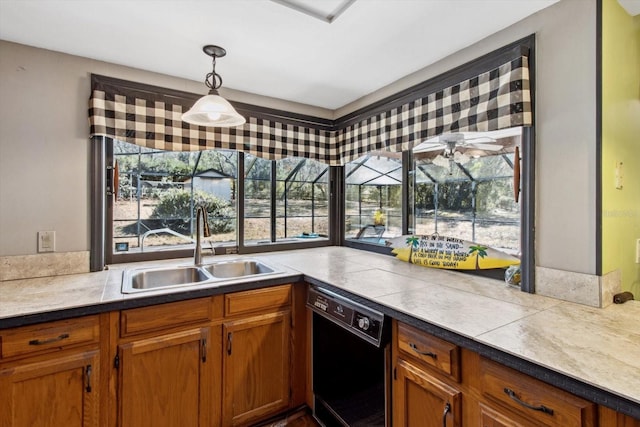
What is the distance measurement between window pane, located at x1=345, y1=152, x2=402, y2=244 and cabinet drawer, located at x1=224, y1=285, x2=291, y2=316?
41.2 inches

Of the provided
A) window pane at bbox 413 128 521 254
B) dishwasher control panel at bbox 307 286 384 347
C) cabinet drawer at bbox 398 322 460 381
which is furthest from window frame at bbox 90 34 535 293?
dishwasher control panel at bbox 307 286 384 347

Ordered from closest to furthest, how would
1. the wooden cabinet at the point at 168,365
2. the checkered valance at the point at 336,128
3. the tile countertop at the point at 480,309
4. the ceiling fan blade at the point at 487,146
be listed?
1. the tile countertop at the point at 480,309
2. the wooden cabinet at the point at 168,365
3. the checkered valance at the point at 336,128
4. the ceiling fan blade at the point at 487,146

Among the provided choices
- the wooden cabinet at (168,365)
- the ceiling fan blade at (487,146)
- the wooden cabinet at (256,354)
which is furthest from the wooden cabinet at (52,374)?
the ceiling fan blade at (487,146)

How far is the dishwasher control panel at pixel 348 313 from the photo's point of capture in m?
1.38

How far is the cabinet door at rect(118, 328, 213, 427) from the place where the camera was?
4.83ft

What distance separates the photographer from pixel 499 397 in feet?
3.25

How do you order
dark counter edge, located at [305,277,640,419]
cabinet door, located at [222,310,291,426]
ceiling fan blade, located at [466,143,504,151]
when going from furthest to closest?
ceiling fan blade, located at [466,143,504,151] → cabinet door, located at [222,310,291,426] → dark counter edge, located at [305,277,640,419]

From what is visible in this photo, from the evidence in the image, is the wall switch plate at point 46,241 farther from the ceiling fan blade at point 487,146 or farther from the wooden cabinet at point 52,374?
the ceiling fan blade at point 487,146

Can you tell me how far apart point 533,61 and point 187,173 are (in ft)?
7.40

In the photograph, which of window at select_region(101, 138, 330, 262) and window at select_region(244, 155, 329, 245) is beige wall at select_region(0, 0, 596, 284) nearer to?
window at select_region(101, 138, 330, 262)

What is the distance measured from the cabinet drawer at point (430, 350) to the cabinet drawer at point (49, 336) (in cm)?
134

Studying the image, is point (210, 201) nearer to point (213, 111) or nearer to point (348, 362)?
point (213, 111)

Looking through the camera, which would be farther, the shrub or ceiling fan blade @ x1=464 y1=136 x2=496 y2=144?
the shrub

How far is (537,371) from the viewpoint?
874 mm
